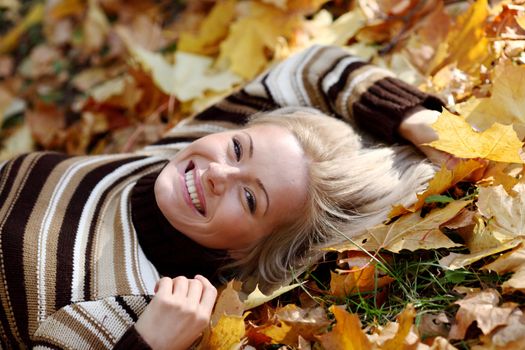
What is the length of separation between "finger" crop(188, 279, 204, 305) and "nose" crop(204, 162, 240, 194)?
11.2 inches

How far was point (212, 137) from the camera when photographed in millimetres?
2072

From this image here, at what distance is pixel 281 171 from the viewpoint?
1.95 meters

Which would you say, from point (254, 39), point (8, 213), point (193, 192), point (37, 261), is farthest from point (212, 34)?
point (37, 261)

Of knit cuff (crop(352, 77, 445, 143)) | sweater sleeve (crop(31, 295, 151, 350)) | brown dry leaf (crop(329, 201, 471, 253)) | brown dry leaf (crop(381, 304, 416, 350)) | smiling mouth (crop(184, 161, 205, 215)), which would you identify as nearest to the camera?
brown dry leaf (crop(381, 304, 416, 350))

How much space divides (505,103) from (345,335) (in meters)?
0.85

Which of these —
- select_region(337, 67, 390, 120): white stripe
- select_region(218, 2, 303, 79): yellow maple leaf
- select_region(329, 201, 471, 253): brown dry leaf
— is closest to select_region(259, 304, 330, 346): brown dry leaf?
select_region(329, 201, 471, 253): brown dry leaf

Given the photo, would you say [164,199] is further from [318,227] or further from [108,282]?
[318,227]

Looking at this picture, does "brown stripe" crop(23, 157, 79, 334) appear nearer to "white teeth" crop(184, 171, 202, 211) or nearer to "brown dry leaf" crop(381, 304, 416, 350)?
"white teeth" crop(184, 171, 202, 211)

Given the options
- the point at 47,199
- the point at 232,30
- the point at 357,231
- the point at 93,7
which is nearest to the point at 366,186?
the point at 357,231

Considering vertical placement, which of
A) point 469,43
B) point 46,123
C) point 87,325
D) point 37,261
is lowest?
point 46,123

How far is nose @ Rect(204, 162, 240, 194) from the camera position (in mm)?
1911

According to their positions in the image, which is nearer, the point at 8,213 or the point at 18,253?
the point at 18,253

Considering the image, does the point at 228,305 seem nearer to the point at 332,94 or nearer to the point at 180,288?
the point at 180,288

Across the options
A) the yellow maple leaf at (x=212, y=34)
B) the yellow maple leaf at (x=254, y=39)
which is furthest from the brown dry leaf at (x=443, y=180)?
the yellow maple leaf at (x=212, y=34)
